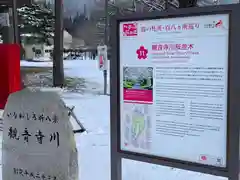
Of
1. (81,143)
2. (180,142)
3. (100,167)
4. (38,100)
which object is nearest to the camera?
(38,100)

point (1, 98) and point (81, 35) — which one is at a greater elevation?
point (81, 35)

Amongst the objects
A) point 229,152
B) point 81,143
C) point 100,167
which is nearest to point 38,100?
point 229,152

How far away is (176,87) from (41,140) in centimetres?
76

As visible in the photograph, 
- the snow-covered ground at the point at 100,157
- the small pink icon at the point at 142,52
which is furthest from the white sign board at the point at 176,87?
the snow-covered ground at the point at 100,157

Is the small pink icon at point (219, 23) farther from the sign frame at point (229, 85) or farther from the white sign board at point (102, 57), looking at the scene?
the white sign board at point (102, 57)

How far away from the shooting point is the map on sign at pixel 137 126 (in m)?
2.18

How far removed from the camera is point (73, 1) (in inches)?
480

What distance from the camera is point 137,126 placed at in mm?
2223

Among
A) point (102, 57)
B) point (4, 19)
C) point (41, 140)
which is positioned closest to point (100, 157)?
point (41, 140)

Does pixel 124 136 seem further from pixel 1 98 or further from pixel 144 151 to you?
pixel 1 98

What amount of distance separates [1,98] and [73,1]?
7.51m

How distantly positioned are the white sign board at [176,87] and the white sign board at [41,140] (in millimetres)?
567

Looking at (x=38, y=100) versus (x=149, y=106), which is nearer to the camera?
(x=38, y=100)

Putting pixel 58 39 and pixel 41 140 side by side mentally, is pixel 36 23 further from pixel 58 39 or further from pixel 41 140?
pixel 41 140
